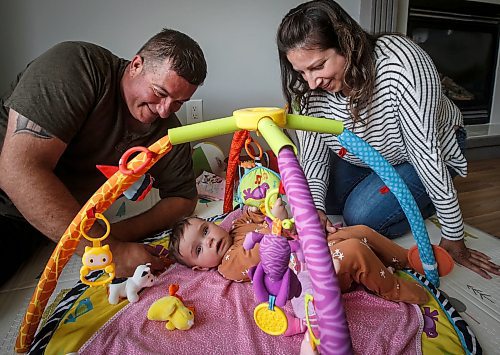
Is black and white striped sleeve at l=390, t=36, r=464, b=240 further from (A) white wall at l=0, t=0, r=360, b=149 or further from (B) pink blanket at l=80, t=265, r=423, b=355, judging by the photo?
(A) white wall at l=0, t=0, r=360, b=149

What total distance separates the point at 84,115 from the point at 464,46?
2595 mm

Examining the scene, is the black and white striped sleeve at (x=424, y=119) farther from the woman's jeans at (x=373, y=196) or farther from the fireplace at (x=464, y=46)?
the fireplace at (x=464, y=46)

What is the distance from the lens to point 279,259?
1.78 feet

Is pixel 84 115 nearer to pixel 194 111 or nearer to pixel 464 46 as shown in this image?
A: pixel 194 111

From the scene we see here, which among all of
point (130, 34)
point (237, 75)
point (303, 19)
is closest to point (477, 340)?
point (303, 19)

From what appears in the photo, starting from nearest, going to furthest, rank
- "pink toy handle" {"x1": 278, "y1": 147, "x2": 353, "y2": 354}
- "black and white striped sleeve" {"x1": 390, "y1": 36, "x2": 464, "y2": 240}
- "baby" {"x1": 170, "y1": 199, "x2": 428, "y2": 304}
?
"pink toy handle" {"x1": 278, "y1": 147, "x2": 353, "y2": 354} < "baby" {"x1": 170, "y1": 199, "x2": 428, "y2": 304} < "black and white striped sleeve" {"x1": 390, "y1": 36, "x2": 464, "y2": 240}

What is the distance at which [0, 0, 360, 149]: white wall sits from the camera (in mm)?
1498

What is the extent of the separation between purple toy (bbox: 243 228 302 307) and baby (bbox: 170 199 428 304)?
0.92ft

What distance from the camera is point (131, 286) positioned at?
2.85 feet

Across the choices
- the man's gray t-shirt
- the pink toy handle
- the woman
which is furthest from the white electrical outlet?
the pink toy handle

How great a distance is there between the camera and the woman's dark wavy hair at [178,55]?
91 centimetres

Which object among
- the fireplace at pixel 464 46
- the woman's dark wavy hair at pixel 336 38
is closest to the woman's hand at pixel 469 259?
the woman's dark wavy hair at pixel 336 38

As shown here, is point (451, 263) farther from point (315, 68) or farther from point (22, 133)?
point (22, 133)

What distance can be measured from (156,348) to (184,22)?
138 centimetres
